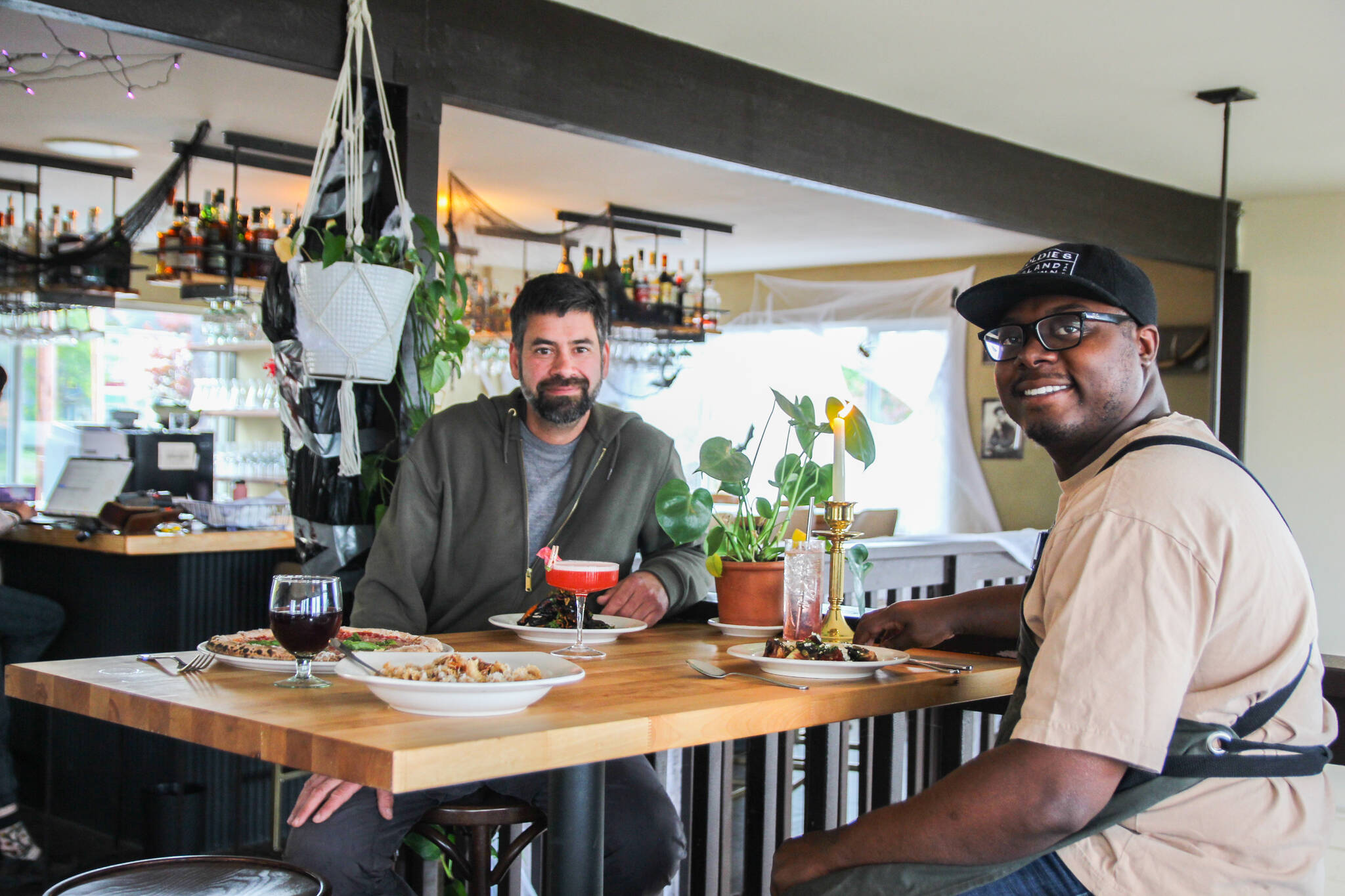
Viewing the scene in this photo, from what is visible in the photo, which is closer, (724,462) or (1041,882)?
(1041,882)

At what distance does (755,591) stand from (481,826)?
0.60 meters

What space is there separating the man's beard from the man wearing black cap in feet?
3.83

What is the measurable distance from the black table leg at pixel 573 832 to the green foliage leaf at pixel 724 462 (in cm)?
68

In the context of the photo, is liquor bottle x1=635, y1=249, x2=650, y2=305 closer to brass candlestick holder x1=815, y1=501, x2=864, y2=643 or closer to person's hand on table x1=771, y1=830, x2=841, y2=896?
brass candlestick holder x1=815, y1=501, x2=864, y2=643

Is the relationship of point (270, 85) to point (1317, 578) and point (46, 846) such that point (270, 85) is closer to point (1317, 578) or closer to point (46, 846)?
point (46, 846)

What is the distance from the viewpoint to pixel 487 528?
2346 millimetres

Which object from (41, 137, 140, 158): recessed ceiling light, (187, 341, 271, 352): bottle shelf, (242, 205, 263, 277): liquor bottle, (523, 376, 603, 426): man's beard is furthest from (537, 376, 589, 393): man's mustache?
(187, 341, 271, 352): bottle shelf

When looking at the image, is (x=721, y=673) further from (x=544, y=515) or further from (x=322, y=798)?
(x=544, y=515)

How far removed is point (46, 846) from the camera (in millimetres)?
3693

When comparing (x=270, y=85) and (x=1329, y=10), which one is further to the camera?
(x=270, y=85)

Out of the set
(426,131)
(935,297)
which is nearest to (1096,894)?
(426,131)

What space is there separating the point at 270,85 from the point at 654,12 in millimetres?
1767

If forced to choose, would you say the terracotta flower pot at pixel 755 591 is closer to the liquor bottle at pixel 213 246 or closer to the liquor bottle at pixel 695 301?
the liquor bottle at pixel 213 246

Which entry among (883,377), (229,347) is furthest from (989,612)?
(229,347)
